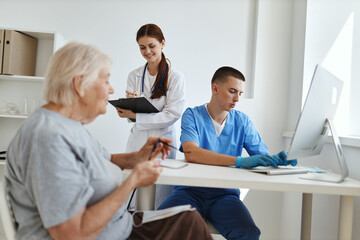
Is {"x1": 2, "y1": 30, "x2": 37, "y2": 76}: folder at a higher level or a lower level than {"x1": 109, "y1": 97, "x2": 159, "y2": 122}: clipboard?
higher

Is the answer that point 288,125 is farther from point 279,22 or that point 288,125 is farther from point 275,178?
point 275,178

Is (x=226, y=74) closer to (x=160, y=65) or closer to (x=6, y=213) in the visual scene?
(x=160, y=65)

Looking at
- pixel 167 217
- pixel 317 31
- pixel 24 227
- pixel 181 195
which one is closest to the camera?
pixel 24 227

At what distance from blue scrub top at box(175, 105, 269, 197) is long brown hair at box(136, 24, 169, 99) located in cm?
36

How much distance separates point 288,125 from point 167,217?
200cm

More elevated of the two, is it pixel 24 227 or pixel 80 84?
pixel 80 84

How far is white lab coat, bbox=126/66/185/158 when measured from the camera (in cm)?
218

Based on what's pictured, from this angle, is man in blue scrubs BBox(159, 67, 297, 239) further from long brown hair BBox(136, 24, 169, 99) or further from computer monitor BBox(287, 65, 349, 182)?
long brown hair BBox(136, 24, 169, 99)

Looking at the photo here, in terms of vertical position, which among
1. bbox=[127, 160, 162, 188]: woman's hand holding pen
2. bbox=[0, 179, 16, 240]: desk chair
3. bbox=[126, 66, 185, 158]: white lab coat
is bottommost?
bbox=[0, 179, 16, 240]: desk chair

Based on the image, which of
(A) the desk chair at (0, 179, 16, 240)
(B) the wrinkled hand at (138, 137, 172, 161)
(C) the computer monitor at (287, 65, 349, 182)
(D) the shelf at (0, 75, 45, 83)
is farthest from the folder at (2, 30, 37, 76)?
(C) the computer monitor at (287, 65, 349, 182)

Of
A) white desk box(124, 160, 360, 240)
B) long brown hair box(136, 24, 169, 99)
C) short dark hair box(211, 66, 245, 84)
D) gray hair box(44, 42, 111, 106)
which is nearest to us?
gray hair box(44, 42, 111, 106)

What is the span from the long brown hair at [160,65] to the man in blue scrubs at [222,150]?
0.36 m

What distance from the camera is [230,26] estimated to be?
3000 mm

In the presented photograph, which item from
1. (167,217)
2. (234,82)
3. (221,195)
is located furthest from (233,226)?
(234,82)
